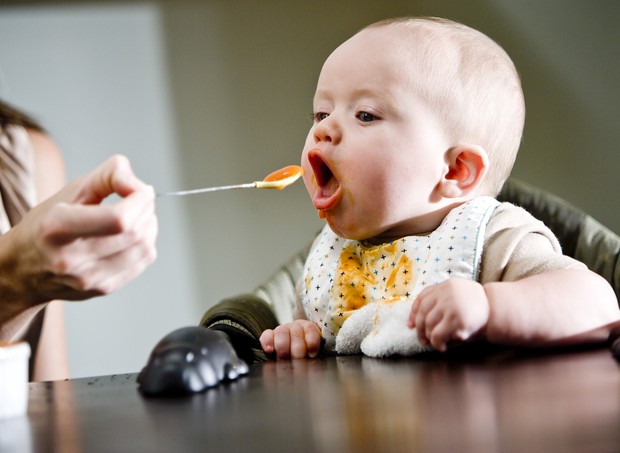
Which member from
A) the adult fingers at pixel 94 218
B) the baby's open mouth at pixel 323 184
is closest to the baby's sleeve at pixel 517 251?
the baby's open mouth at pixel 323 184

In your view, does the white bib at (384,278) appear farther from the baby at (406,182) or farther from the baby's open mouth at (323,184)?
the baby's open mouth at (323,184)

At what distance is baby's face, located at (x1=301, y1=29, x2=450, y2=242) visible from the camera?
1233 mm

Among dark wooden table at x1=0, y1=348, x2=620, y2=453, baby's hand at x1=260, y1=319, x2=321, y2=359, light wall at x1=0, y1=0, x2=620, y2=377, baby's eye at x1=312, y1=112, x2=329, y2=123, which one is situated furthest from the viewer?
light wall at x1=0, y1=0, x2=620, y2=377

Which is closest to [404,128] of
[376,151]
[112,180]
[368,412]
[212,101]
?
[376,151]

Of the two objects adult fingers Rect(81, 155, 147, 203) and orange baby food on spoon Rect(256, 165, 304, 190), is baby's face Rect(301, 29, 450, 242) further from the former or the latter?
adult fingers Rect(81, 155, 147, 203)

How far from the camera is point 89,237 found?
887 millimetres

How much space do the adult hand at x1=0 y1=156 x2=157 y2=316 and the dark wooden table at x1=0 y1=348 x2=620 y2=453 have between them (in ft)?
0.47

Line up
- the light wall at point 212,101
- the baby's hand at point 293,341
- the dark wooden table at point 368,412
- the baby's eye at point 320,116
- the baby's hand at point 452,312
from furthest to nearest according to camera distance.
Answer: the light wall at point 212,101
the baby's eye at point 320,116
the baby's hand at point 293,341
the baby's hand at point 452,312
the dark wooden table at point 368,412

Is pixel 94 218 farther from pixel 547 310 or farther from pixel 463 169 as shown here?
pixel 463 169

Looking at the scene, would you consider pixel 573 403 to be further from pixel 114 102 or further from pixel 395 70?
pixel 114 102

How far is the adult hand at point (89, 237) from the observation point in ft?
2.81

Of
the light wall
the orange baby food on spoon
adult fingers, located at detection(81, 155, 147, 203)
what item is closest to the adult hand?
adult fingers, located at detection(81, 155, 147, 203)

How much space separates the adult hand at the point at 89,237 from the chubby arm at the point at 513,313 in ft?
1.20

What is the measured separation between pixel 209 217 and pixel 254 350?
67.0 inches
